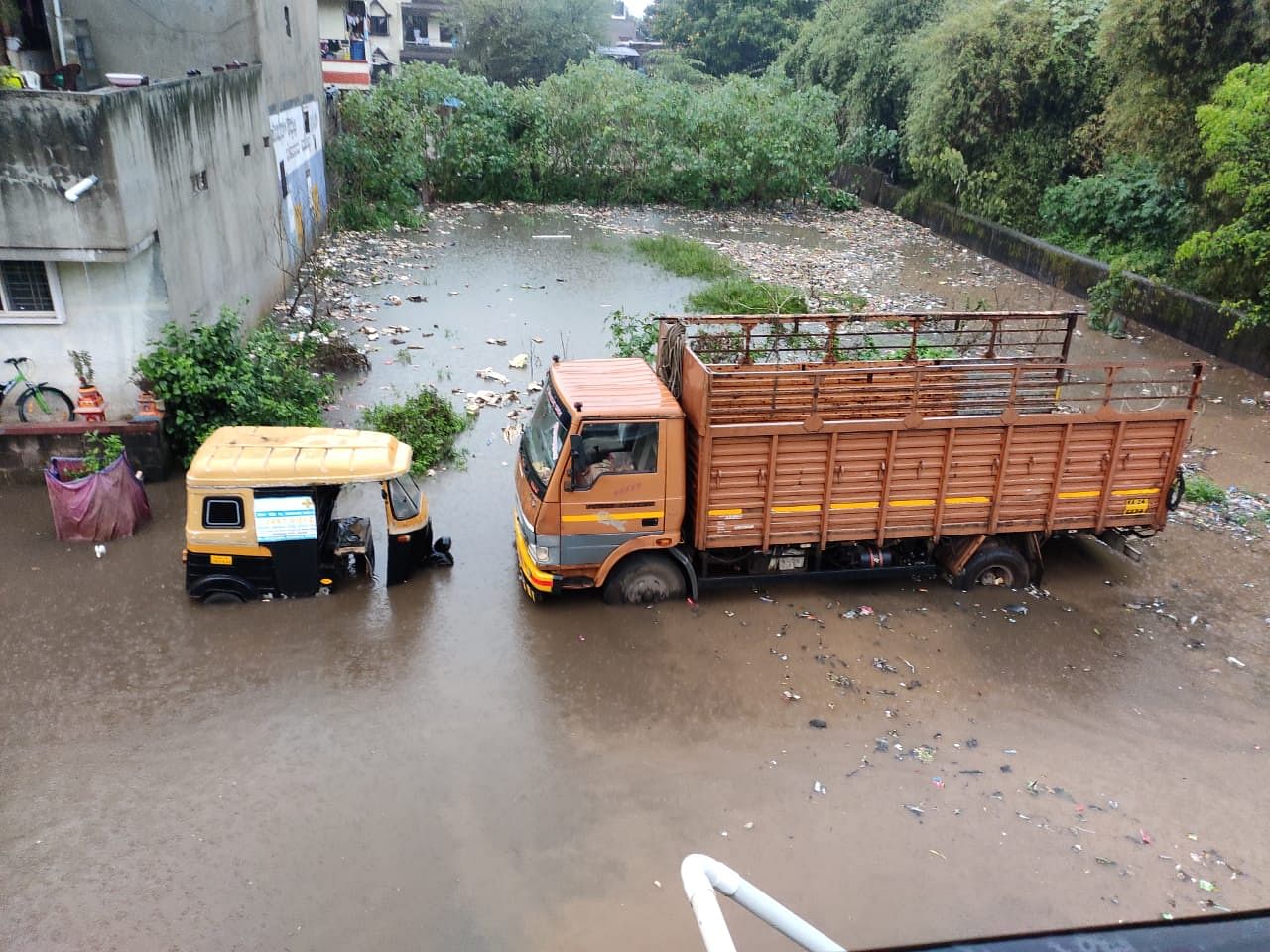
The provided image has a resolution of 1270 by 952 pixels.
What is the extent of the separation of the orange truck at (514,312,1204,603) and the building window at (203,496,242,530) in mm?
2275

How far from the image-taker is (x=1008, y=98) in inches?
850

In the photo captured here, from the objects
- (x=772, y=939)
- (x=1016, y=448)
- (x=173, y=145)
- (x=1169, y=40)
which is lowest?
(x=772, y=939)

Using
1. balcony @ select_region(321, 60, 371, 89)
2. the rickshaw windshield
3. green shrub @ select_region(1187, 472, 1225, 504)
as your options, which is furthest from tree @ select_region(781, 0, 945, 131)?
the rickshaw windshield

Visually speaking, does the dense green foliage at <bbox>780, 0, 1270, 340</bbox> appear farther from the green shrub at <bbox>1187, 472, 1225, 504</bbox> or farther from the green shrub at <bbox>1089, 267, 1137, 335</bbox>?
the green shrub at <bbox>1187, 472, 1225, 504</bbox>

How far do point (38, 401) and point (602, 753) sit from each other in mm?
7503

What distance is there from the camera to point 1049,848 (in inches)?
213

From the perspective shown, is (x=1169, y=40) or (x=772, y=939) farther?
(x=1169, y=40)

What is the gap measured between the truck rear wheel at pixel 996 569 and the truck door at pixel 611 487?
2.93m

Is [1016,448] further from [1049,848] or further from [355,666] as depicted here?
[355,666]

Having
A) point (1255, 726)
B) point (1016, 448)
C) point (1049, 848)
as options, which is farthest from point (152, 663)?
point (1255, 726)

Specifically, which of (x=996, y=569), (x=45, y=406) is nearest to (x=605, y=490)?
(x=996, y=569)

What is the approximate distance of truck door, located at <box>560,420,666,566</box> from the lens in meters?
7.02

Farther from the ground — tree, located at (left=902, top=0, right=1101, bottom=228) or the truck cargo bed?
tree, located at (left=902, top=0, right=1101, bottom=228)

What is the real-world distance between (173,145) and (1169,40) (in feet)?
49.2
